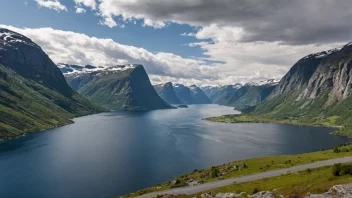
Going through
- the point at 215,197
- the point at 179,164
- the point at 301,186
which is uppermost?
the point at 301,186

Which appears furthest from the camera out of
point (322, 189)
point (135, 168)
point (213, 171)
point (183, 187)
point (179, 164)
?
point (179, 164)

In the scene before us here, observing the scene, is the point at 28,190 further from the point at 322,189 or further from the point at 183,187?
the point at 322,189

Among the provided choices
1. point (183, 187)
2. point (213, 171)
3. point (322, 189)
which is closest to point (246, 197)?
point (322, 189)

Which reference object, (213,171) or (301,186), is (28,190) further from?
(301,186)

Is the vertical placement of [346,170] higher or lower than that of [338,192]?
higher

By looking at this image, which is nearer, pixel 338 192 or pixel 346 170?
pixel 338 192

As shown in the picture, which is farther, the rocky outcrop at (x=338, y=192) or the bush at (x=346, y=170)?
the bush at (x=346, y=170)

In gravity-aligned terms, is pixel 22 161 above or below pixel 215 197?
below

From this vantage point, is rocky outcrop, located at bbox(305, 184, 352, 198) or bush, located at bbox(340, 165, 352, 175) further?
bush, located at bbox(340, 165, 352, 175)

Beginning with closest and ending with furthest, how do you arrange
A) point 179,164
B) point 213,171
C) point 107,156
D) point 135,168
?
point 213,171
point 135,168
point 179,164
point 107,156

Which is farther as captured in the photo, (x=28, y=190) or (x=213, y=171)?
(x=28, y=190)
